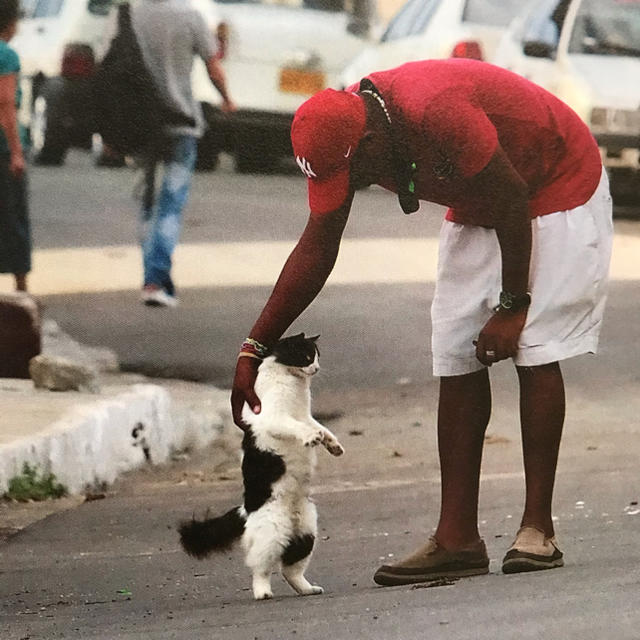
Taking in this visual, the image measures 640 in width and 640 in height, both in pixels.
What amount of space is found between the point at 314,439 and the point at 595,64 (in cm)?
547

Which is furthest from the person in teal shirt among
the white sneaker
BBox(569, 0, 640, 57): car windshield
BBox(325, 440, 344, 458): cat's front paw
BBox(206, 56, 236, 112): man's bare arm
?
BBox(325, 440, 344, 458): cat's front paw

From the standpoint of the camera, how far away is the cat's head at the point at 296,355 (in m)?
4.16

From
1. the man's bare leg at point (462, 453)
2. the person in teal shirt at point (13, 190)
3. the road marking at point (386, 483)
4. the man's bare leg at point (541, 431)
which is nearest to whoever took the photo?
the man's bare leg at point (541, 431)

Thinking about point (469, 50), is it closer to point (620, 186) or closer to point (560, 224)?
point (620, 186)

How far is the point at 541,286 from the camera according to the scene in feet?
13.5

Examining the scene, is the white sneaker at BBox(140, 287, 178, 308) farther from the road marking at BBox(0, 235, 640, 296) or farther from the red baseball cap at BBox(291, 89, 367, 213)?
the red baseball cap at BBox(291, 89, 367, 213)

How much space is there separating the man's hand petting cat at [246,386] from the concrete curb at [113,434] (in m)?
1.46

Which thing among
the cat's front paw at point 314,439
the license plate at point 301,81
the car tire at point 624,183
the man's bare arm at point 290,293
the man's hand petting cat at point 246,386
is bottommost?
the car tire at point 624,183

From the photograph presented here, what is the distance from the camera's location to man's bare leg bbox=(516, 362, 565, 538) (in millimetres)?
4129

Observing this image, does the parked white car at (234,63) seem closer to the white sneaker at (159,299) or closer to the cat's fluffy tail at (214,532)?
the white sneaker at (159,299)

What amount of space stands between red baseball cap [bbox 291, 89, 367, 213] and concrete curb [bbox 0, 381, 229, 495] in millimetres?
1810

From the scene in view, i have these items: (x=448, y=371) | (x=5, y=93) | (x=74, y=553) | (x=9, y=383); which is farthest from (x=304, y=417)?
(x=5, y=93)

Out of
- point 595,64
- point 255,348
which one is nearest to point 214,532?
point 255,348

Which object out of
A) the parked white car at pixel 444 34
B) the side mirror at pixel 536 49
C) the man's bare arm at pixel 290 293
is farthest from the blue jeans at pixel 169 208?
the man's bare arm at pixel 290 293
